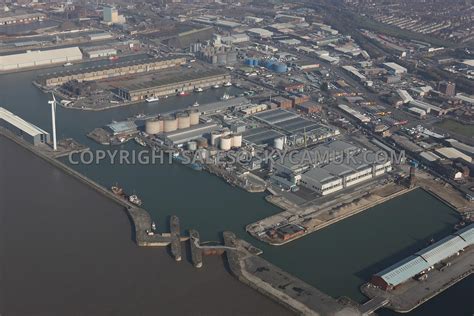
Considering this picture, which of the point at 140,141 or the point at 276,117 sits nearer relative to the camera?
the point at 140,141

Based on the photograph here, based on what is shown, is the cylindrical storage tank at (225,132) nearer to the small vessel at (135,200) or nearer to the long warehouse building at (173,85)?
the small vessel at (135,200)

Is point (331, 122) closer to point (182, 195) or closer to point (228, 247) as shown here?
point (182, 195)

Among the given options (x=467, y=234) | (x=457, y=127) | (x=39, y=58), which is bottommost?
(x=467, y=234)

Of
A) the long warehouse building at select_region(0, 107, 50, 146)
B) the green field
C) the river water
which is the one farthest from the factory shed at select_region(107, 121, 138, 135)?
the green field

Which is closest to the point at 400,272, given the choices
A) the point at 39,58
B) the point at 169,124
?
the point at 169,124

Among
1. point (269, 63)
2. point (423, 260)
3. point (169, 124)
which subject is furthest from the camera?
point (269, 63)

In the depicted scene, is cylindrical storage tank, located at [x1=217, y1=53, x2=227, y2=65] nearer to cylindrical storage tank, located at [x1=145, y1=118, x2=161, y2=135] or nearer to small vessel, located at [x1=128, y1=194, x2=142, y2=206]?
cylindrical storage tank, located at [x1=145, y1=118, x2=161, y2=135]

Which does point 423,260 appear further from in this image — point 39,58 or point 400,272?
point 39,58
